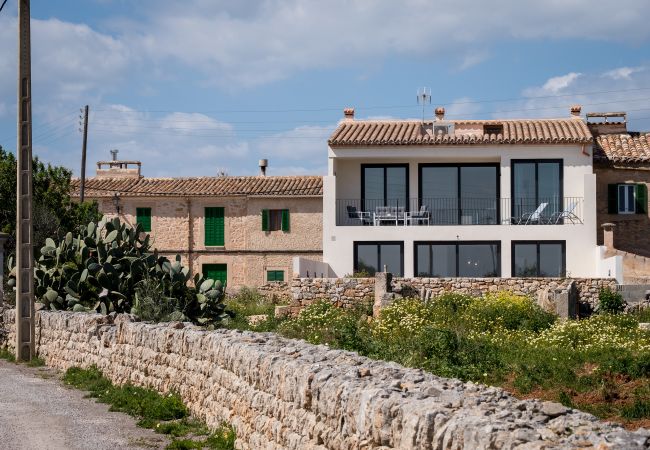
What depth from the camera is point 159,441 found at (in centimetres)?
1188

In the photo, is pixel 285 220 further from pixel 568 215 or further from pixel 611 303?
pixel 611 303

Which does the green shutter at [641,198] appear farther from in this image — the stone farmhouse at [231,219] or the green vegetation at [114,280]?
the green vegetation at [114,280]

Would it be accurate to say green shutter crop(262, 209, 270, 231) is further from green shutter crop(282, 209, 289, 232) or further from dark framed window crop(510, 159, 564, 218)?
dark framed window crop(510, 159, 564, 218)

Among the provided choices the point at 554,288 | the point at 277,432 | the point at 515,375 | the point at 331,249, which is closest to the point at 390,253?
the point at 331,249

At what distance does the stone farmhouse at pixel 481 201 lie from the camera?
33469 mm

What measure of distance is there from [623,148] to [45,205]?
21.5 metres

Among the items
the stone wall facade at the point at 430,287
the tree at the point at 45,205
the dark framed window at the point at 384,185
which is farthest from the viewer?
the dark framed window at the point at 384,185

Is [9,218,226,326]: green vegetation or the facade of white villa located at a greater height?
the facade of white villa

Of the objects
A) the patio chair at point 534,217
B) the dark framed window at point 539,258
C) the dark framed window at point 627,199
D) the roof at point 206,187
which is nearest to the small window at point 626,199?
the dark framed window at point 627,199

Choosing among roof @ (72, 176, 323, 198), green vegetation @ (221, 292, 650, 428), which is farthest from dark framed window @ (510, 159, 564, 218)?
roof @ (72, 176, 323, 198)

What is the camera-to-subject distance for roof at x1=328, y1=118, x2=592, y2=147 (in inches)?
1347

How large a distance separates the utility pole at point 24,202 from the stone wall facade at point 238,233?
21.5 meters

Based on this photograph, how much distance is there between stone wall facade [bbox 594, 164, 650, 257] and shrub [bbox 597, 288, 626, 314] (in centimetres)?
779

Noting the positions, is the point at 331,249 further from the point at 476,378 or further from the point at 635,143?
the point at 476,378
